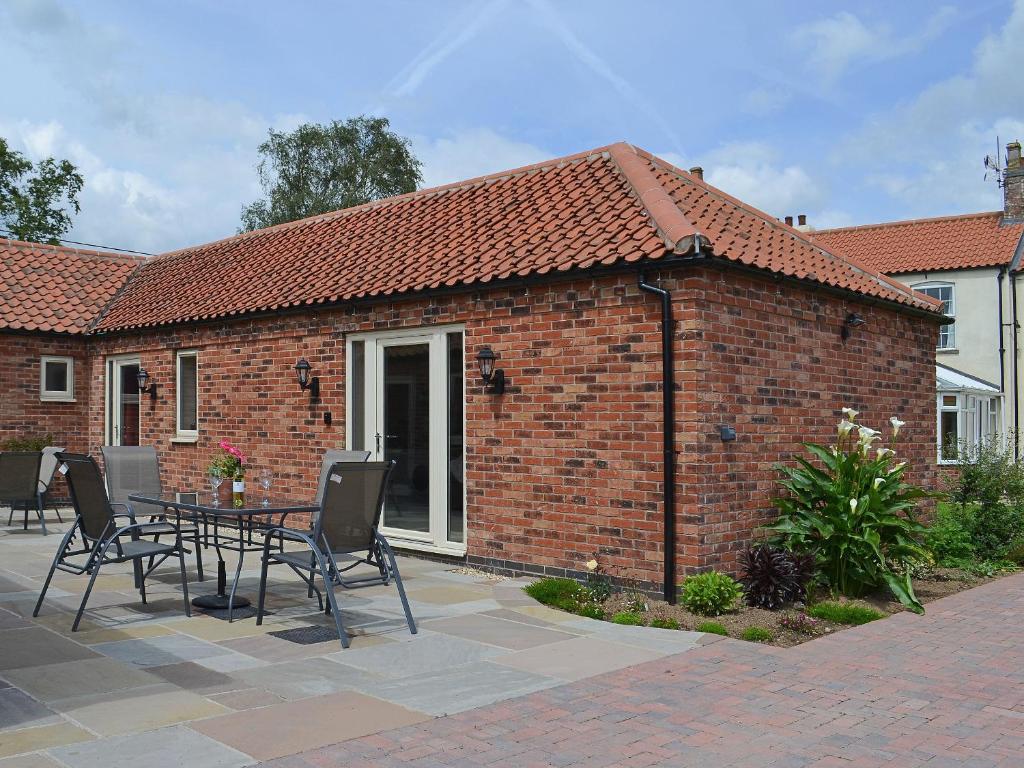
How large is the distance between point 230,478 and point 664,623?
3.49 meters

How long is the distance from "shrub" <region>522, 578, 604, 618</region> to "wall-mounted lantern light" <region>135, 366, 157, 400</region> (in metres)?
8.32

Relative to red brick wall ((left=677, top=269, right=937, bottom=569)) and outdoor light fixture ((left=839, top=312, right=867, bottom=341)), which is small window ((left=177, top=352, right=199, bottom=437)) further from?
outdoor light fixture ((left=839, top=312, right=867, bottom=341))

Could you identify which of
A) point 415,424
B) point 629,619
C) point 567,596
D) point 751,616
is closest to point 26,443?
point 415,424

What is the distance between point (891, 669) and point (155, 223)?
49243 mm

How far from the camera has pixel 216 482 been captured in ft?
23.6

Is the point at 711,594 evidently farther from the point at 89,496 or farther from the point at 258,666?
the point at 89,496

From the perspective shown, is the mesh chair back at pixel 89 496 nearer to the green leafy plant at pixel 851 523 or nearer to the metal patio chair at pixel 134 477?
the metal patio chair at pixel 134 477

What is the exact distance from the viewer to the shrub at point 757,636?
6.44m

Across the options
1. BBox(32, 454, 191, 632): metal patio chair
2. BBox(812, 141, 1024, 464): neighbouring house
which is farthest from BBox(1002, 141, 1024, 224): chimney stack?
BBox(32, 454, 191, 632): metal patio chair

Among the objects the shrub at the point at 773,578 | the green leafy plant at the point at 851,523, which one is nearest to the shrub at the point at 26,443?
the shrub at the point at 773,578

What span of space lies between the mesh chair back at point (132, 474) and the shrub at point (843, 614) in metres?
5.75

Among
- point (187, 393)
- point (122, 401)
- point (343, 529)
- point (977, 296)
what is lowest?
point (343, 529)

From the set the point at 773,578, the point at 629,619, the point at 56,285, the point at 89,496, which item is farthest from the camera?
the point at 56,285

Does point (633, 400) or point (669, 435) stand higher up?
point (633, 400)
